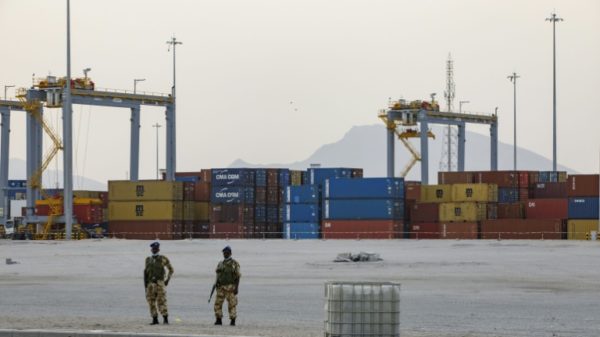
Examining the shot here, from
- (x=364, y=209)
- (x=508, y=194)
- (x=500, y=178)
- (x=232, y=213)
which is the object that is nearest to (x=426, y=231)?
(x=364, y=209)

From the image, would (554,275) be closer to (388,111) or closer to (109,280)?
(109,280)

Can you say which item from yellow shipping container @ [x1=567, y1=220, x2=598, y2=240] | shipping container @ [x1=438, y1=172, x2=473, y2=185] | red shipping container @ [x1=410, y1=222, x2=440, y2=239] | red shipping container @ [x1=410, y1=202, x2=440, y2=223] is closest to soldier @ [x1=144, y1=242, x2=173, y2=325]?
yellow shipping container @ [x1=567, y1=220, x2=598, y2=240]

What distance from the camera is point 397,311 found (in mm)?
16859

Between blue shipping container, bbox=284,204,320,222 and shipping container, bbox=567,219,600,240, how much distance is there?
17.7 metres

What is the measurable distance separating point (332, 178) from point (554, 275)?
50013mm

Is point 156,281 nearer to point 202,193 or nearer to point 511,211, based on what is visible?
point 511,211

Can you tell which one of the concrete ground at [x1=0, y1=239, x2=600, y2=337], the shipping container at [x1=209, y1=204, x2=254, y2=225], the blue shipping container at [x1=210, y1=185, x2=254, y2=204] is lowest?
the concrete ground at [x1=0, y1=239, x2=600, y2=337]

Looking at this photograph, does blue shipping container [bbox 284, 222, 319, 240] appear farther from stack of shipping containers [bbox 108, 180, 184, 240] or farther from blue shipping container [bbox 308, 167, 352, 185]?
stack of shipping containers [bbox 108, 180, 184, 240]

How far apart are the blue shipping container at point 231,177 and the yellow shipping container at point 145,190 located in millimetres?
2523

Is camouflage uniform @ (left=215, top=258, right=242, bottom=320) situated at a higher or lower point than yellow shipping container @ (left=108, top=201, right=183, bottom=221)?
lower

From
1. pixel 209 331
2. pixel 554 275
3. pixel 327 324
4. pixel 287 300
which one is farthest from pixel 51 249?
pixel 327 324

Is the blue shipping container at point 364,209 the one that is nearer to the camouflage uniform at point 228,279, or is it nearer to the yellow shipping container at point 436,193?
the yellow shipping container at point 436,193

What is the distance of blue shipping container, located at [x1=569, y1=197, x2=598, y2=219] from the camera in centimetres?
7969

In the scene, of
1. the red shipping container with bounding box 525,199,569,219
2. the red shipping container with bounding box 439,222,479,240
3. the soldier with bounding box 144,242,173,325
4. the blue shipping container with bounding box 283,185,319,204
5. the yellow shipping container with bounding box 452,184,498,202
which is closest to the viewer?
the soldier with bounding box 144,242,173,325
